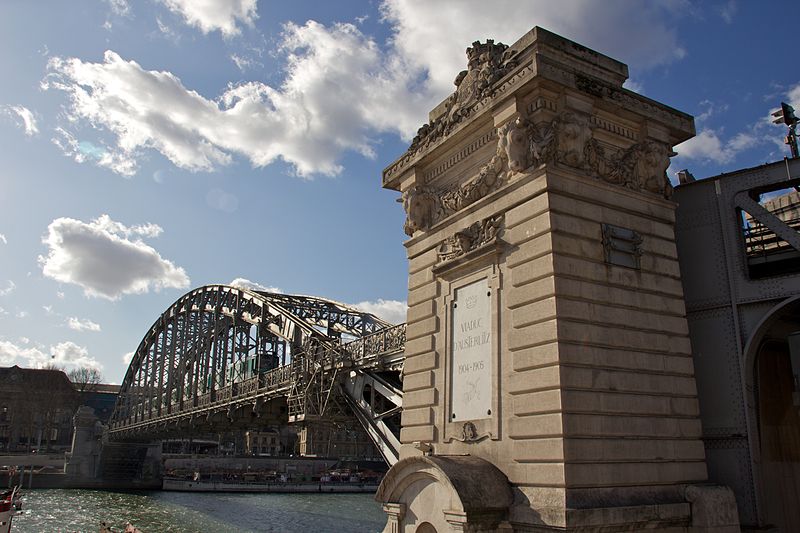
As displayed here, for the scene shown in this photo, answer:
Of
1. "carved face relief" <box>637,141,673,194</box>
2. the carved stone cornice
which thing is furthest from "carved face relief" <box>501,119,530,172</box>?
"carved face relief" <box>637,141,673,194</box>

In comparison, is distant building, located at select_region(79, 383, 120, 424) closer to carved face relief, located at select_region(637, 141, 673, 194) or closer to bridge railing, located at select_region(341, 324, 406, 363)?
bridge railing, located at select_region(341, 324, 406, 363)

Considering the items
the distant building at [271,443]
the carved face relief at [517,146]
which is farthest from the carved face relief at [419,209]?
the distant building at [271,443]

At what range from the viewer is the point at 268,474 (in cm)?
10406

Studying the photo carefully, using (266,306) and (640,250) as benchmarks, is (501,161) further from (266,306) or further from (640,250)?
(266,306)

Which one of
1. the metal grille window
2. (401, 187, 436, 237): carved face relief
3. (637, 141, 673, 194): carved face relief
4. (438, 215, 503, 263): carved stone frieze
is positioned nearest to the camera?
the metal grille window

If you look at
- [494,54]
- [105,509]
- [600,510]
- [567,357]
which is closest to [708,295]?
[567,357]

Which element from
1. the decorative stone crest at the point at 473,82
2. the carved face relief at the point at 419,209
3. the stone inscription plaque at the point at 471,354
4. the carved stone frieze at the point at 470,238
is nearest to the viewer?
the stone inscription plaque at the point at 471,354

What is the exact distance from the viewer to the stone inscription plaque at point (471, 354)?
1218cm

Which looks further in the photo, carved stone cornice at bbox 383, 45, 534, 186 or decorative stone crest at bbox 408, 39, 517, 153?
decorative stone crest at bbox 408, 39, 517, 153

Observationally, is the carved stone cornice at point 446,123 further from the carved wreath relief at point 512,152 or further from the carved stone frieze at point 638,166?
the carved stone frieze at point 638,166

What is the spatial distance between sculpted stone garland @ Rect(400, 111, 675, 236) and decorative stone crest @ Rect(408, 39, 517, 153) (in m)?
1.25

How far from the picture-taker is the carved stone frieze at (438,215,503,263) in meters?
12.6

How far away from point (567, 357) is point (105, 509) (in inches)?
2449

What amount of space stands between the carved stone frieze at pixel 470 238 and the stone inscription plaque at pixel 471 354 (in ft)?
2.51
